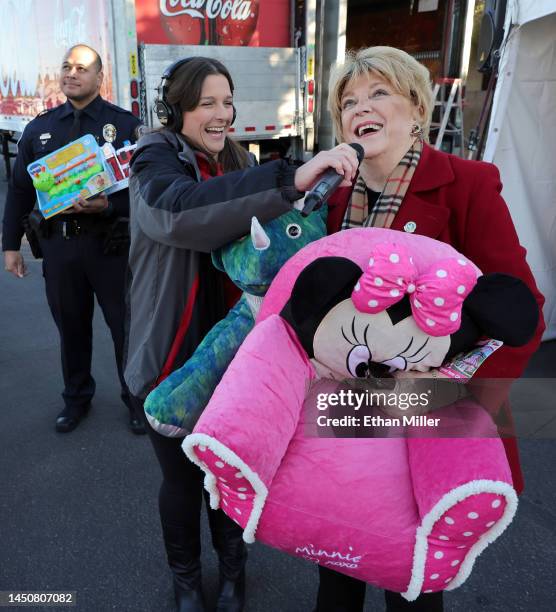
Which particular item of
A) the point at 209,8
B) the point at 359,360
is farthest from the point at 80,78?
the point at 209,8

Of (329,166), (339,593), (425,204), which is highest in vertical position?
(329,166)

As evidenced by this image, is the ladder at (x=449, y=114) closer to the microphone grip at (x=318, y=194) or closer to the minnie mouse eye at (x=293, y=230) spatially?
the minnie mouse eye at (x=293, y=230)

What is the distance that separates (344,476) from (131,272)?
0.94 metres

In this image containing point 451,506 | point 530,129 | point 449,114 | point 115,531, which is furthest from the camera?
point 449,114

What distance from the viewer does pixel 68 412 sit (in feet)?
10.3

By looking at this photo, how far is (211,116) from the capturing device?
1.61 m

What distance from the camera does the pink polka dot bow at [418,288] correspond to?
106 cm

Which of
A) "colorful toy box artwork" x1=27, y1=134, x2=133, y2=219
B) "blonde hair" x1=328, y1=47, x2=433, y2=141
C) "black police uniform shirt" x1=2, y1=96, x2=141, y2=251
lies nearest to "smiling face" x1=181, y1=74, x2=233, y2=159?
"blonde hair" x1=328, y1=47, x2=433, y2=141

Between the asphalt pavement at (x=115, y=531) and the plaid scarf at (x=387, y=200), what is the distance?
4.74 ft

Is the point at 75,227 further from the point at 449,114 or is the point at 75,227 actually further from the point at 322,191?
the point at 449,114

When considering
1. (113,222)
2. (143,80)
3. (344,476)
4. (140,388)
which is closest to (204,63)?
(140,388)

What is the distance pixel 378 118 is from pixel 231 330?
65 centimetres

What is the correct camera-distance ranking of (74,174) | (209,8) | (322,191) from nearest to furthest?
(322,191) → (74,174) → (209,8)

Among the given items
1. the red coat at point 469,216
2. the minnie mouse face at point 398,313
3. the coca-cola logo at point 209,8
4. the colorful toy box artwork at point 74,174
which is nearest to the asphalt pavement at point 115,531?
the red coat at point 469,216
